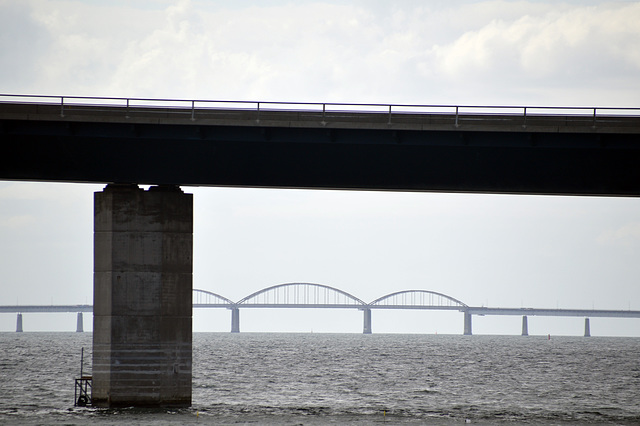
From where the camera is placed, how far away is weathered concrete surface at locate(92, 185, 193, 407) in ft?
134

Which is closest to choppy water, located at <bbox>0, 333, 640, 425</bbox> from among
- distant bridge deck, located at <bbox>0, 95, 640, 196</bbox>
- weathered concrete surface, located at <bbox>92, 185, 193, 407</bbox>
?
weathered concrete surface, located at <bbox>92, 185, 193, 407</bbox>

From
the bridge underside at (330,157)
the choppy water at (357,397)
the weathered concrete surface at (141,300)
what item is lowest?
the choppy water at (357,397)

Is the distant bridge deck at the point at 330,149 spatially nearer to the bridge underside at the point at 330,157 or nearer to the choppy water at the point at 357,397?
the bridge underside at the point at 330,157

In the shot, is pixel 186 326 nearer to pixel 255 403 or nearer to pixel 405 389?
pixel 255 403

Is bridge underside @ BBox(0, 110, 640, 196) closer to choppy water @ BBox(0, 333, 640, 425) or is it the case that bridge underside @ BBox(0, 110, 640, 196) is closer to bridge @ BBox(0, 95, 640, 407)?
bridge @ BBox(0, 95, 640, 407)

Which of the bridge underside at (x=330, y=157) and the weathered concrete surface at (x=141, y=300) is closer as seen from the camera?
the weathered concrete surface at (x=141, y=300)

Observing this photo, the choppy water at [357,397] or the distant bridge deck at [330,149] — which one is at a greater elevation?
the distant bridge deck at [330,149]

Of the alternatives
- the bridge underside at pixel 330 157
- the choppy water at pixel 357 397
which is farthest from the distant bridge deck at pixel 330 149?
the choppy water at pixel 357 397

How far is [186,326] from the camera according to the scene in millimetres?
41812

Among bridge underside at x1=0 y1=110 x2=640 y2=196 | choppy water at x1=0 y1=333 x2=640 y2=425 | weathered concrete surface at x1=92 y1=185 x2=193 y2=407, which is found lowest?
choppy water at x1=0 y1=333 x2=640 y2=425

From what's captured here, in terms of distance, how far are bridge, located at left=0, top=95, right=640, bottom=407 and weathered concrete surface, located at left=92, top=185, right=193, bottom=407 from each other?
5 cm

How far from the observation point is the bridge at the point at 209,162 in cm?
4141

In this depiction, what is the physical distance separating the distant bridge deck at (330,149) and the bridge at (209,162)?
45 millimetres

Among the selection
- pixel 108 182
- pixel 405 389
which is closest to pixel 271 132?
pixel 108 182
